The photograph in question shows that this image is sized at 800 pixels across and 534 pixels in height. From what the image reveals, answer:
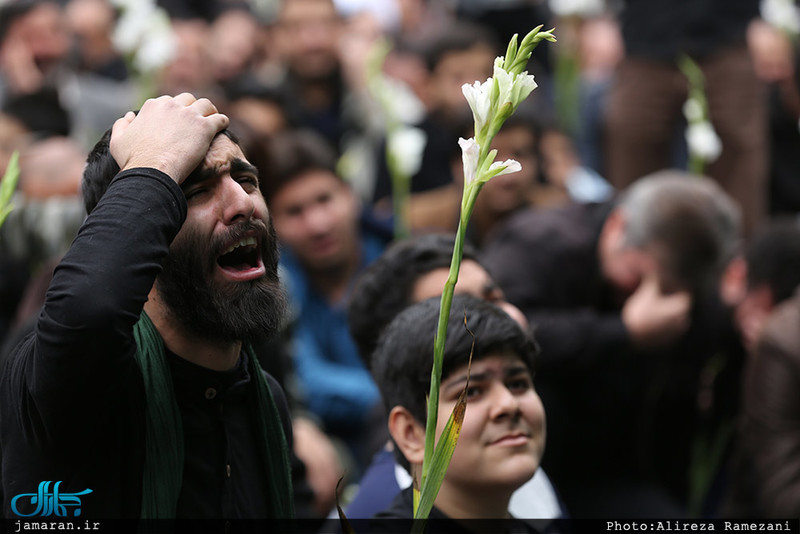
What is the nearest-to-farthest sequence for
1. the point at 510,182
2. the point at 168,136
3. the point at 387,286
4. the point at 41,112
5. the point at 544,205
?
the point at 168,136
the point at 387,286
the point at 510,182
the point at 544,205
the point at 41,112

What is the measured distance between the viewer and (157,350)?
183cm

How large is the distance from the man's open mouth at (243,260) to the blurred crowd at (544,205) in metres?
0.99

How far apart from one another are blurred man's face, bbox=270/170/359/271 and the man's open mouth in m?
2.41

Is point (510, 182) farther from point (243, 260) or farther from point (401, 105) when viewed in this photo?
point (243, 260)

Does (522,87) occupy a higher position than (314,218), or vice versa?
(522,87)

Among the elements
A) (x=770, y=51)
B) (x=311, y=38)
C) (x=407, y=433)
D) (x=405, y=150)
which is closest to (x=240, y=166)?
(x=407, y=433)

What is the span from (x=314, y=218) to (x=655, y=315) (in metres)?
1.44

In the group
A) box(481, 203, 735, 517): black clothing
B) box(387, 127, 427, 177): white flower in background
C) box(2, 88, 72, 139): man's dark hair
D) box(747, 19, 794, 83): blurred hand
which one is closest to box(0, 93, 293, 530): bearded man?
box(481, 203, 735, 517): black clothing

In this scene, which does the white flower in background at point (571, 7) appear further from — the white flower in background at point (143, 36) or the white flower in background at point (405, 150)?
the white flower in background at point (143, 36)

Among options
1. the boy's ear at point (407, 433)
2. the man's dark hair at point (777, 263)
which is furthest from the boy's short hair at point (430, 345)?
the man's dark hair at point (777, 263)

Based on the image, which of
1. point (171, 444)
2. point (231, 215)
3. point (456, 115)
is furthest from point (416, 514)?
point (456, 115)

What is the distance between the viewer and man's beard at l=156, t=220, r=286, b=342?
179cm

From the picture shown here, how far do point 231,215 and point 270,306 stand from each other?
0.18m

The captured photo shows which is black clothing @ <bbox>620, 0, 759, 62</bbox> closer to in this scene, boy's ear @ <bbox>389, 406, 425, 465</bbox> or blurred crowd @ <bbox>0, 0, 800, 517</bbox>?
blurred crowd @ <bbox>0, 0, 800, 517</bbox>
